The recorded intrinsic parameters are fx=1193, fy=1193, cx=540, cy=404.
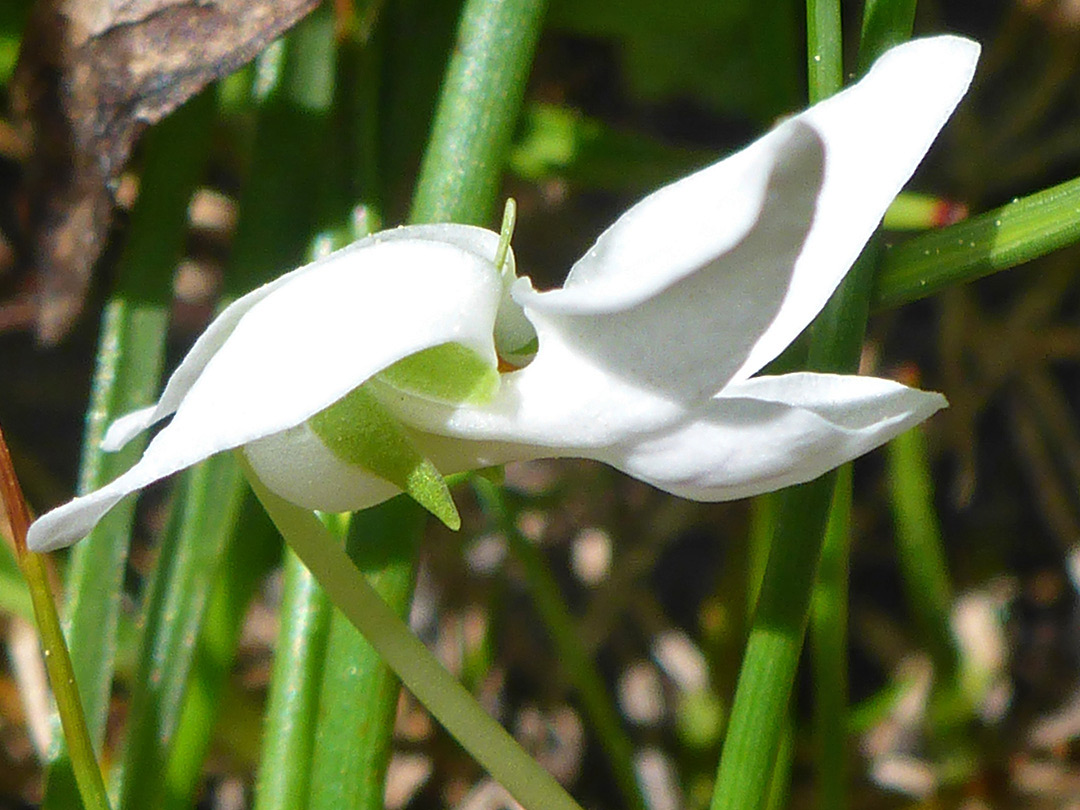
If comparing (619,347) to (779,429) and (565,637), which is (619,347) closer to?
(779,429)

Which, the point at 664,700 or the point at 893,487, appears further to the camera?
the point at 664,700

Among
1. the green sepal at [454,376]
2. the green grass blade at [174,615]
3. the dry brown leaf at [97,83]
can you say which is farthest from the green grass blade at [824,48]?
the green grass blade at [174,615]

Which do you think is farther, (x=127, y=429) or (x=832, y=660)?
(x=832, y=660)

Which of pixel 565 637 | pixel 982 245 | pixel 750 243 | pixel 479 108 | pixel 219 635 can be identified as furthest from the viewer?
pixel 565 637

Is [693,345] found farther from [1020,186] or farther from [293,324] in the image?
[1020,186]

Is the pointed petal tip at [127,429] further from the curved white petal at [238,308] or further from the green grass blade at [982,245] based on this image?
the green grass blade at [982,245]

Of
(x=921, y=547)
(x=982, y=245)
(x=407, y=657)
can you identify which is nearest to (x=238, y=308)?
(x=407, y=657)

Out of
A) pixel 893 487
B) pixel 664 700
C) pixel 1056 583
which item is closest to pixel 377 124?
pixel 893 487
